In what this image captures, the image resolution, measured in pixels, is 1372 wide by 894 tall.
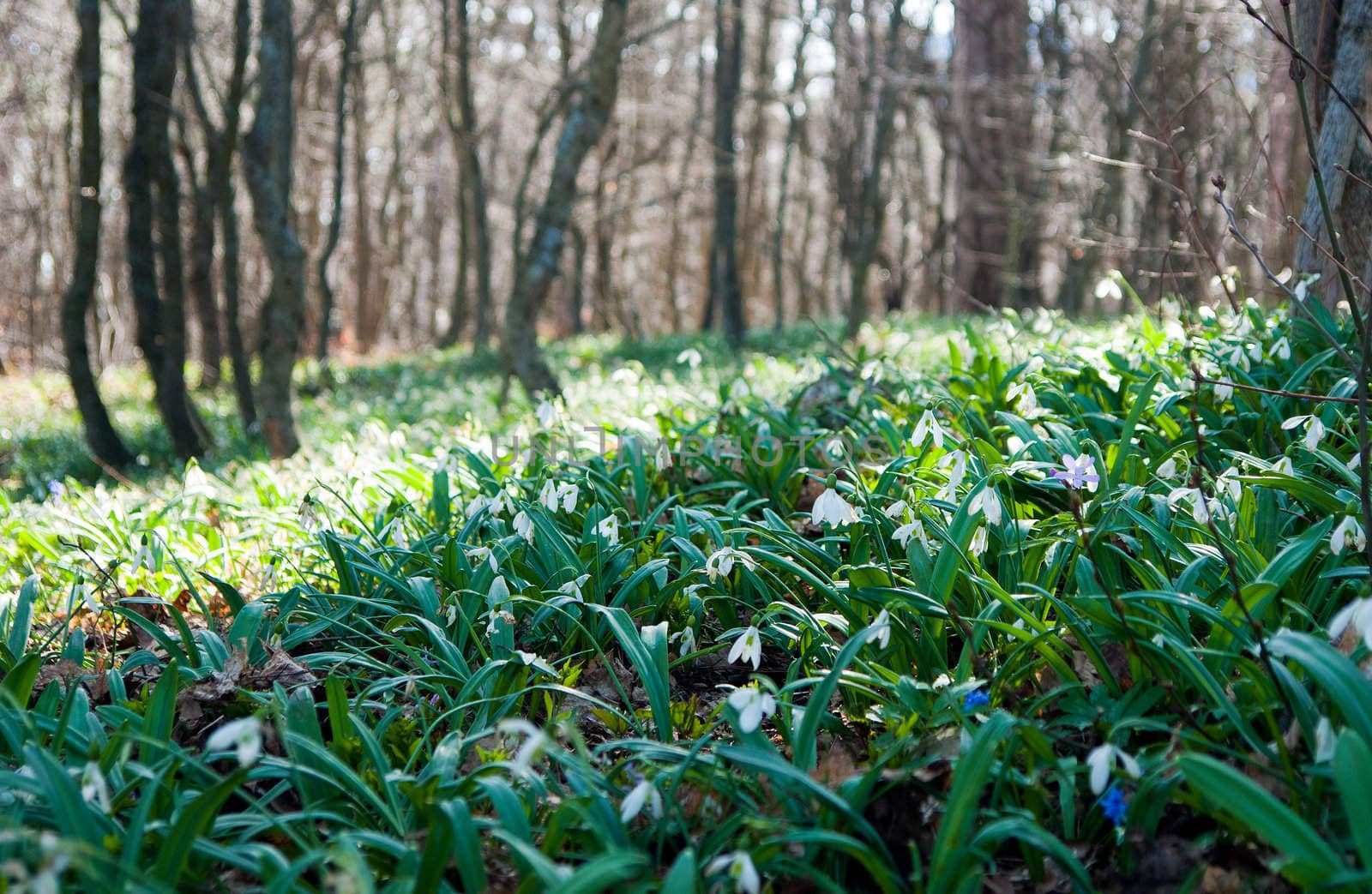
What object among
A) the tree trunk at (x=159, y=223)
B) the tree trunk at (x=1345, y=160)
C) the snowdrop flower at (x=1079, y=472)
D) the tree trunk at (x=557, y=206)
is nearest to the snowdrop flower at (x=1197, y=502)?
the snowdrop flower at (x=1079, y=472)

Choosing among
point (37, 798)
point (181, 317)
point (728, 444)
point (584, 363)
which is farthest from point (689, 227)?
point (37, 798)

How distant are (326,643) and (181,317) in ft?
22.8

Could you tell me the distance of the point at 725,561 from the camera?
2.23 meters

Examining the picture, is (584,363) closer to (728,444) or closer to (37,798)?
(728,444)

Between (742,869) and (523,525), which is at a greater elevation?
(523,525)

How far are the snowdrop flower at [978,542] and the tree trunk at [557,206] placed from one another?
18.3 feet

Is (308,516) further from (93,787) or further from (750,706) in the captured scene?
(750,706)

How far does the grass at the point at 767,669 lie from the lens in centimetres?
149

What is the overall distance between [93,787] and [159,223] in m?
8.44

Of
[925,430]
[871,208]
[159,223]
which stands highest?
[871,208]

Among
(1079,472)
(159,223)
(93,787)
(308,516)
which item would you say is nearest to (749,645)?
(1079,472)

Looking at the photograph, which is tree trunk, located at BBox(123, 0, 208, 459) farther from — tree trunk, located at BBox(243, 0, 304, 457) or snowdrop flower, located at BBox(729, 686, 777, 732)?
snowdrop flower, located at BBox(729, 686, 777, 732)

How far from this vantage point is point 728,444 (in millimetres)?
3641

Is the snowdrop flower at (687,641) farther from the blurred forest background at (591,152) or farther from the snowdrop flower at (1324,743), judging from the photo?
the blurred forest background at (591,152)
